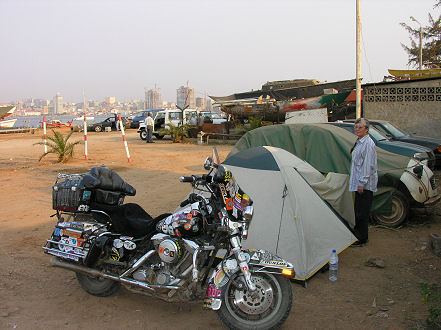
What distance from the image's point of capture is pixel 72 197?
4.14 meters

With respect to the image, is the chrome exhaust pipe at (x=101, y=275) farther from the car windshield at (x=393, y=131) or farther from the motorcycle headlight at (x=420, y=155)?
the car windshield at (x=393, y=131)

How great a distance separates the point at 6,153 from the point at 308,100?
1387cm

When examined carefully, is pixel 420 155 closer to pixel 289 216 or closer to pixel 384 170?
pixel 384 170

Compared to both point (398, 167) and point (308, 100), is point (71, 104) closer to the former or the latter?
point (308, 100)

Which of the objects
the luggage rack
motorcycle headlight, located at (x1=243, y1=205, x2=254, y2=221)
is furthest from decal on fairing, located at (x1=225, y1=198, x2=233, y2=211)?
the luggage rack

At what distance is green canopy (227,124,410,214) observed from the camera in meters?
6.18

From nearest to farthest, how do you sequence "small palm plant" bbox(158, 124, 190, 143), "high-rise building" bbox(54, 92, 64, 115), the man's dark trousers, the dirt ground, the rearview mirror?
the rearview mirror, the dirt ground, the man's dark trousers, "small palm plant" bbox(158, 124, 190, 143), "high-rise building" bbox(54, 92, 64, 115)

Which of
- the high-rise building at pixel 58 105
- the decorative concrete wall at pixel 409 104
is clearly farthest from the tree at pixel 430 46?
the high-rise building at pixel 58 105

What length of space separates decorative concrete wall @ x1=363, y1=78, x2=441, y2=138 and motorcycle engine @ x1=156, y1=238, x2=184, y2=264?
40.4 feet

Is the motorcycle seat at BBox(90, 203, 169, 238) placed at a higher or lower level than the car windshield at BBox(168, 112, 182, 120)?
lower

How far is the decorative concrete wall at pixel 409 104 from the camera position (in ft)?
44.3

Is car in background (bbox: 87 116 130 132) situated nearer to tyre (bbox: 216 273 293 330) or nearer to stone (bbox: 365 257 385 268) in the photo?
stone (bbox: 365 257 385 268)

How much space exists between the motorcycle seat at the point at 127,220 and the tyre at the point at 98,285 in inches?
23.1

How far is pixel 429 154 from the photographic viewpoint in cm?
811
